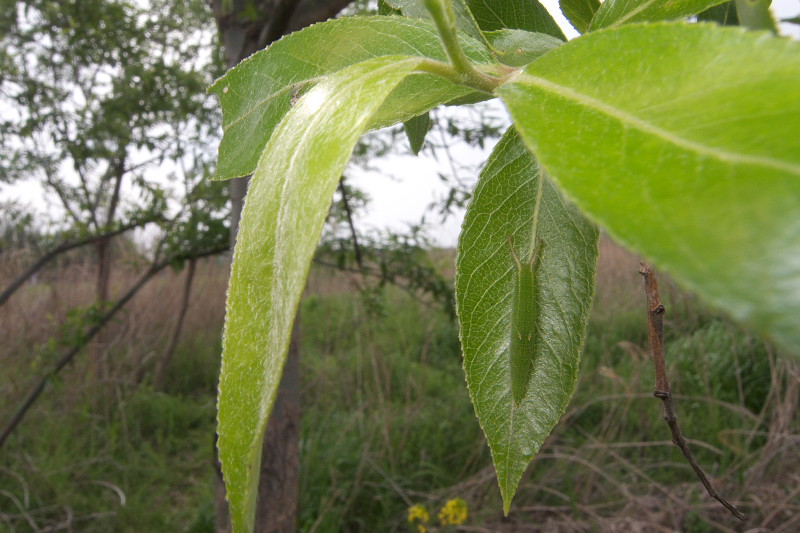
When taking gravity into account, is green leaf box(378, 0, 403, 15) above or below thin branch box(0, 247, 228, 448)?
above

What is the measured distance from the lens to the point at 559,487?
2.50 meters

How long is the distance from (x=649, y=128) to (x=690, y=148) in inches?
0.8

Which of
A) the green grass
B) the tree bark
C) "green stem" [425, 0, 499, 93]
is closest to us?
"green stem" [425, 0, 499, 93]

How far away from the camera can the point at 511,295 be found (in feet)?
1.03

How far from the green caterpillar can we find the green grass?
182 cm

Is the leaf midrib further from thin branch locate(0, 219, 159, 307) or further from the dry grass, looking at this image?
thin branch locate(0, 219, 159, 307)

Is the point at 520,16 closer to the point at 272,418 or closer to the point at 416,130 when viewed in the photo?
the point at 416,130

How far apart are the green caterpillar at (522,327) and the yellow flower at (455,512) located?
6.30 feet

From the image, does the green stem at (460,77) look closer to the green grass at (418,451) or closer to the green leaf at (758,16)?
the green leaf at (758,16)

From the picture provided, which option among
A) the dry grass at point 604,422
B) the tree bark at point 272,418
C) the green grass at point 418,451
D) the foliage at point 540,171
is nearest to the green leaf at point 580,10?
the foliage at point 540,171

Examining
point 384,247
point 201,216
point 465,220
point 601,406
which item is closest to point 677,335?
point 601,406

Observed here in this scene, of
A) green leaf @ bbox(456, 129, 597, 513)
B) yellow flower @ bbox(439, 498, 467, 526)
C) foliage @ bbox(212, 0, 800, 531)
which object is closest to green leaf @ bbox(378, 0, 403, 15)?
foliage @ bbox(212, 0, 800, 531)

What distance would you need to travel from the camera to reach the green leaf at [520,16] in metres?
0.38

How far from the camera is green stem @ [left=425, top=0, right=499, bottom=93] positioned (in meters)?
0.22
